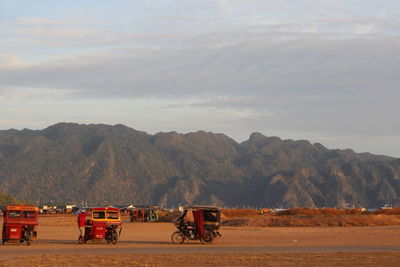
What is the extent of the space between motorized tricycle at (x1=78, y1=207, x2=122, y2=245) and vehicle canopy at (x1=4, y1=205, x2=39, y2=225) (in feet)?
10.9

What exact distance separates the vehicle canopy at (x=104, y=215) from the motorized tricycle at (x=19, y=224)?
347cm

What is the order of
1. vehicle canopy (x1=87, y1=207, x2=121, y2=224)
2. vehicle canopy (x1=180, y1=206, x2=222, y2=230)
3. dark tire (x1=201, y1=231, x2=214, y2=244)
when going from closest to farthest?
vehicle canopy (x1=87, y1=207, x2=121, y2=224), vehicle canopy (x1=180, y1=206, x2=222, y2=230), dark tire (x1=201, y1=231, x2=214, y2=244)

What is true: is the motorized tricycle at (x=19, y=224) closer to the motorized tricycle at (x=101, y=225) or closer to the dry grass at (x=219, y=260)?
the motorized tricycle at (x=101, y=225)

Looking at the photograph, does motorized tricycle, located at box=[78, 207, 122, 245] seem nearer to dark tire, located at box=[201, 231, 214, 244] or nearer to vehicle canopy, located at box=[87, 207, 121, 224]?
vehicle canopy, located at box=[87, 207, 121, 224]

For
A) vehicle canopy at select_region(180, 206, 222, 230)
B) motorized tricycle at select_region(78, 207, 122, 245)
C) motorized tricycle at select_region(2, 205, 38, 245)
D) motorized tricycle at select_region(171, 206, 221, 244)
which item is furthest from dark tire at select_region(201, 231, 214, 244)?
motorized tricycle at select_region(2, 205, 38, 245)

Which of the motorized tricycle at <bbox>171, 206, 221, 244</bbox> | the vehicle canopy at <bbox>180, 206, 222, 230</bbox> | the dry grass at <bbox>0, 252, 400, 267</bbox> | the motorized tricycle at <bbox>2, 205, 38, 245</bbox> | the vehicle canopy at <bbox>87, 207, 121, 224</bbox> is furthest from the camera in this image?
the motorized tricycle at <bbox>171, 206, 221, 244</bbox>

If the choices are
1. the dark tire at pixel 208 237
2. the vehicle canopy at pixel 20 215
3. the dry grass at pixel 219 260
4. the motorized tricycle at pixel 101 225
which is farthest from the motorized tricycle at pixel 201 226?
the dry grass at pixel 219 260

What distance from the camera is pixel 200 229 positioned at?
4328 cm

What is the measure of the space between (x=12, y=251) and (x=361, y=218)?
5276 centimetres

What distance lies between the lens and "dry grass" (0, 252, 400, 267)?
27.6 meters

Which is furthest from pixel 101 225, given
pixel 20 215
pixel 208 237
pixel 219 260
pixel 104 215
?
pixel 219 260

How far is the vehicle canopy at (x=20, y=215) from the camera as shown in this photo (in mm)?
41188

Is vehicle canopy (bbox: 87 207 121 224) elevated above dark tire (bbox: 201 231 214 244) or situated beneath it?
elevated above

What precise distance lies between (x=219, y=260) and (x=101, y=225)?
1486cm
